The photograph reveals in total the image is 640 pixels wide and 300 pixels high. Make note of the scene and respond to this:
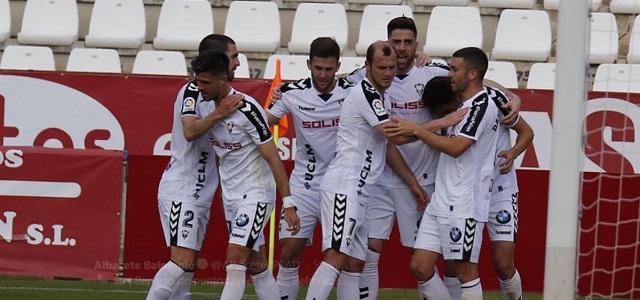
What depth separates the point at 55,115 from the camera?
38.9 ft

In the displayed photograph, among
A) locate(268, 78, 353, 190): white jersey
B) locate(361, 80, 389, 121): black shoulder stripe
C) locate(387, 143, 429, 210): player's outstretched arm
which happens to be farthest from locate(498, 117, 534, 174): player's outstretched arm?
locate(268, 78, 353, 190): white jersey

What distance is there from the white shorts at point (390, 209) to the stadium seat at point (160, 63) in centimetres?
491

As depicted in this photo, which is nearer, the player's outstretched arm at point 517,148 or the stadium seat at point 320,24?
the player's outstretched arm at point 517,148

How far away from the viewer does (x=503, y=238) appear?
893 cm

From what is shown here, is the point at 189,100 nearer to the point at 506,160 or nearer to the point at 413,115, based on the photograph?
the point at 413,115

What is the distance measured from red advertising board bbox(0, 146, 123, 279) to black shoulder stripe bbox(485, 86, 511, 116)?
4028 millimetres

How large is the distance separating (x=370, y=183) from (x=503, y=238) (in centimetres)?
119

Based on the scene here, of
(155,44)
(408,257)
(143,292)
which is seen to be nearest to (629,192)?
(408,257)

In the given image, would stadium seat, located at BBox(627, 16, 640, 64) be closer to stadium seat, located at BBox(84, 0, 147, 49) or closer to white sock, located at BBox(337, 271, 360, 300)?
stadium seat, located at BBox(84, 0, 147, 49)

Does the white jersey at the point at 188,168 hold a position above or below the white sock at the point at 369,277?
above

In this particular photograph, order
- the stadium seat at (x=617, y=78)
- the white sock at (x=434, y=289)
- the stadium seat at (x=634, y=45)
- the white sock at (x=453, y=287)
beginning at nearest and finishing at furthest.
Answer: the white sock at (x=434, y=289) < the white sock at (x=453, y=287) < the stadium seat at (x=617, y=78) < the stadium seat at (x=634, y=45)

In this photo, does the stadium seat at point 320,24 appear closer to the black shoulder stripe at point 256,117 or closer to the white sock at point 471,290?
the black shoulder stripe at point 256,117

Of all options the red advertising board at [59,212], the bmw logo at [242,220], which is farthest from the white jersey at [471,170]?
the red advertising board at [59,212]

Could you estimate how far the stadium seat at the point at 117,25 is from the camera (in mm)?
14273
